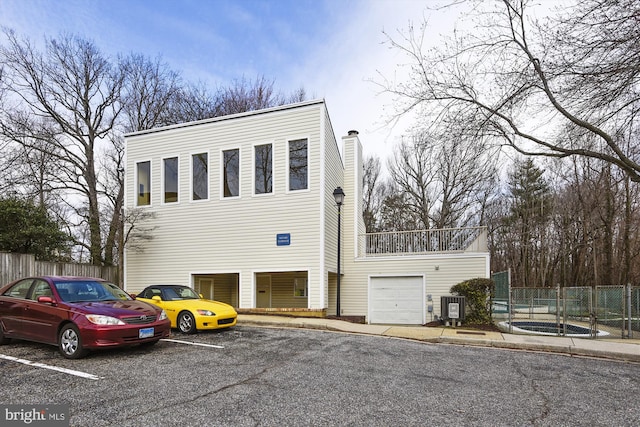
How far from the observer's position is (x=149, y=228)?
51.2 feet

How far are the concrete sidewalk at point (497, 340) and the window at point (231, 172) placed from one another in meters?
5.14

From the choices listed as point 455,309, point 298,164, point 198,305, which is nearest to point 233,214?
point 298,164

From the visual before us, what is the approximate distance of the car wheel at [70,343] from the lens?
20.5 feet

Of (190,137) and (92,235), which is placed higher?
(190,137)

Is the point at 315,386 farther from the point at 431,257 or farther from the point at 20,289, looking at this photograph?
the point at 431,257

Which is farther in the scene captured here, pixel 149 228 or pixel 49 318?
pixel 149 228

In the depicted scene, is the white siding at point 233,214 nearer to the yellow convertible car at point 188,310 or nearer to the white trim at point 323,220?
the white trim at point 323,220

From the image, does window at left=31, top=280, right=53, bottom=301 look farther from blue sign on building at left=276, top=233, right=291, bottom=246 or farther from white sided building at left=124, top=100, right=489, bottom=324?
blue sign on building at left=276, top=233, right=291, bottom=246

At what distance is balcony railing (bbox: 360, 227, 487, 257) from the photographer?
14.4 m

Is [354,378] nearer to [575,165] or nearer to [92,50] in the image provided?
[92,50]

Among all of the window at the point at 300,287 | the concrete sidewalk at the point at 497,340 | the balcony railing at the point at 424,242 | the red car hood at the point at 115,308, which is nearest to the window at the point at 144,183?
the window at the point at 300,287

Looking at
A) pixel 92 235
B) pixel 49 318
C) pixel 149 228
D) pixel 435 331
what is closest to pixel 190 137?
pixel 149 228

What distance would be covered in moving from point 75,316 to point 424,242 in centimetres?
1221

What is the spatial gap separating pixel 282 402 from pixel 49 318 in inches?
181
